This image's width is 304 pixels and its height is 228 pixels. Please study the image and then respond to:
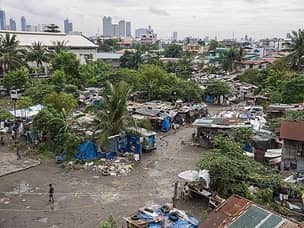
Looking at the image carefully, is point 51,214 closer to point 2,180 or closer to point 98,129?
point 2,180

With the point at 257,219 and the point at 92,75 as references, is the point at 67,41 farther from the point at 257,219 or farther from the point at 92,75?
the point at 257,219

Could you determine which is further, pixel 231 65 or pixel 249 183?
pixel 231 65

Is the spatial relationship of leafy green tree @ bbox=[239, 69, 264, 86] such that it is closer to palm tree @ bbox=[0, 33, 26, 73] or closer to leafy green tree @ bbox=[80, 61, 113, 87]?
leafy green tree @ bbox=[80, 61, 113, 87]

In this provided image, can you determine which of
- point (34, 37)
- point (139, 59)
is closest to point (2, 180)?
point (139, 59)

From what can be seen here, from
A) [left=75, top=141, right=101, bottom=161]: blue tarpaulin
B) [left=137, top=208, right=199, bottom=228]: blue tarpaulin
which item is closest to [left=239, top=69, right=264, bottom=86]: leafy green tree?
[left=75, top=141, right=101, bottom=161]: blue tarpaulin

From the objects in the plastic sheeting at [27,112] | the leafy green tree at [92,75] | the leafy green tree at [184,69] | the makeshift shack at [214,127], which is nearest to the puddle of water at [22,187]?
the plastic sheeting at [27,112]

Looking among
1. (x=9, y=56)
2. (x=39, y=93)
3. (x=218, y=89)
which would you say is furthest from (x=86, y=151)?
(x=9, y=56)
